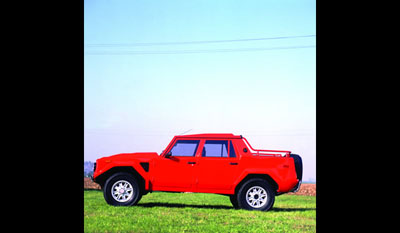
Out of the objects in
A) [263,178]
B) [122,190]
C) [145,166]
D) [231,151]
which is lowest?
[122,190]

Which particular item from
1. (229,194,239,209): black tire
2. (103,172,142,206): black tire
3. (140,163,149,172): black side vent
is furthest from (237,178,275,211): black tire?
(103,172,142,206): black tire

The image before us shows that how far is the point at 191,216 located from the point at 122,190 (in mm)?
1701

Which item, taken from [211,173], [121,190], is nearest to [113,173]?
[121,190]

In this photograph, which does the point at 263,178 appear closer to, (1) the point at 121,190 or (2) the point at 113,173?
(1) the point at 121,190

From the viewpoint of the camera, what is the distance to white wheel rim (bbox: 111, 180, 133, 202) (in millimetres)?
7891

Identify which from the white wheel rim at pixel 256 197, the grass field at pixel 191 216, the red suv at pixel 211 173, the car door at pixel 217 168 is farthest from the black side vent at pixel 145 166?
the white wheel rim at pixel 256 197

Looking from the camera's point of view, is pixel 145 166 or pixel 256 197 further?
pixel 145 166

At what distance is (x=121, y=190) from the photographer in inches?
312

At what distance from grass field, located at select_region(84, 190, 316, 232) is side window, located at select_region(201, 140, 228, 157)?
99cm

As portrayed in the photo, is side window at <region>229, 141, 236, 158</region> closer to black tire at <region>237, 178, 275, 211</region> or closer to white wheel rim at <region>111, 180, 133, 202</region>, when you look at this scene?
black tire at <region>237, 178, 275, 211</region>

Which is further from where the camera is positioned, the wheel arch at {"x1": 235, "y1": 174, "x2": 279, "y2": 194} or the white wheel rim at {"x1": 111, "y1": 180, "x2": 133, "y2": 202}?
the white wheel rim at {"x1": 111, "y1": 180, "x2": 133, "y2": 202}

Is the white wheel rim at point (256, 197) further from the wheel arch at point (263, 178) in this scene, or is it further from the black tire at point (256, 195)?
the wheel arch at point (263, 178)
